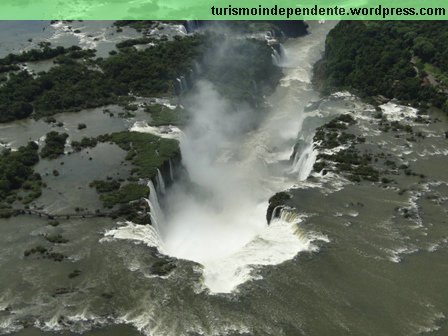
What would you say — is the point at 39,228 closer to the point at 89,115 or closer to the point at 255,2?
the point at 89,115

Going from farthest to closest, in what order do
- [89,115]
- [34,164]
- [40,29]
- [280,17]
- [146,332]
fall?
[280,17] < [40,29] < [89,115] < [34,164] < [146,332]

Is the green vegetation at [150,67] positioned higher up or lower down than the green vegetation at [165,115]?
higher up

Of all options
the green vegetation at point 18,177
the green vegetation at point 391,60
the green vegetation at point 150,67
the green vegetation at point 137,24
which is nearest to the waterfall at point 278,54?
the green vegetation at point 391,60

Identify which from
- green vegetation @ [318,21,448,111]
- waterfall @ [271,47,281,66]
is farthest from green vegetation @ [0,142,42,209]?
waterfall @ [271,47,281,66]

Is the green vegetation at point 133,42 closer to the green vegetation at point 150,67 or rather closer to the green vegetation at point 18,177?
the green vegetation at point 150,67

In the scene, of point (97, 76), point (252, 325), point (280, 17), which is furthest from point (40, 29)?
point (252, 325)

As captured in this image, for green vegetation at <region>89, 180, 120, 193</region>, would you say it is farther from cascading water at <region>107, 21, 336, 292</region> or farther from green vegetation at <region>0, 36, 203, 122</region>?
green vegetation at <region>0, 36, 203, 122</region>

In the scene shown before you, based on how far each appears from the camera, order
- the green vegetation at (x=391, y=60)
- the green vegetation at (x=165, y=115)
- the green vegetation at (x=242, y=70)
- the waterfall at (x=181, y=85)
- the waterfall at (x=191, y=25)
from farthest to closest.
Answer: the waterfall at (x=191, y=25) < the green vegetation at (x=242, y=70) < the waterfall at (x=181, y=85) < the green vegetation at (x=391, y=60) < the green vegetation at (x=165, y=115)
